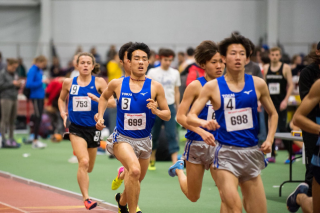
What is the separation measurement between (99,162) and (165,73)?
2.53 meters

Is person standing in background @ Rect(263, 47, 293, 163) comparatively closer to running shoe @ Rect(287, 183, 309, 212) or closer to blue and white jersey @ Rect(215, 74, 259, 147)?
running shoe @ Rect(287, 183, 309, 212)

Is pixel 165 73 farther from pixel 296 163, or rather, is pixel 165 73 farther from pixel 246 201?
pixel 246 201

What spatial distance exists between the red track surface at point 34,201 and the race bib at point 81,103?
127 centimetres

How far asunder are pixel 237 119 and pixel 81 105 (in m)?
3.15

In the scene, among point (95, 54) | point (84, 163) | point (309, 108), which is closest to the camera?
point (309, 108)

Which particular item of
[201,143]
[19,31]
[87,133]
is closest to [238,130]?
[201,143]

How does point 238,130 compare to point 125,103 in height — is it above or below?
below

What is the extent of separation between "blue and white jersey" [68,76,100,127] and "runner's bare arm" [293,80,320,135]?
3.41 m

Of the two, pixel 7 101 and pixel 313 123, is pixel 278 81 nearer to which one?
pixel 313 123

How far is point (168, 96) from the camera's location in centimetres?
999

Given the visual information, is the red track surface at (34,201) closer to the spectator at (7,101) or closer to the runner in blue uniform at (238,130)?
the runner in blue uniform at (238,130)

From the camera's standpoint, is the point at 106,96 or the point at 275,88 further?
the point at 275,88

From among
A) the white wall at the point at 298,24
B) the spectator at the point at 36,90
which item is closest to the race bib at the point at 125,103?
the spectator at the point at 36,90

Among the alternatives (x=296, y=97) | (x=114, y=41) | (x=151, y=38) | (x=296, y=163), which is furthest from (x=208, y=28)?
(x=296, y=163)
